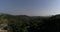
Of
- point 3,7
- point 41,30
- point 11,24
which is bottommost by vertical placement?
point 41,30

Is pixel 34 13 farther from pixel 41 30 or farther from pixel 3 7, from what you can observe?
pixel 3 7

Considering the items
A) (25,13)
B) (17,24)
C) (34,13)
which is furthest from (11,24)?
(34,13)

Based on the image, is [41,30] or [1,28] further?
[41,30]

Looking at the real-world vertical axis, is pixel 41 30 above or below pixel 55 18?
below

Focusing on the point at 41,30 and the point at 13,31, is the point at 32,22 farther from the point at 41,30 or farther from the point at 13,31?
the point at 13,31

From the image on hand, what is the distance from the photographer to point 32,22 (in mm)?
4566

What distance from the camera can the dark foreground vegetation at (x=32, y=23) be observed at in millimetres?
4324

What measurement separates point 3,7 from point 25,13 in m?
0.83

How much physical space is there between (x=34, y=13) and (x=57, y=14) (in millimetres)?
858

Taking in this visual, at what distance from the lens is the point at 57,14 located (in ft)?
14.8

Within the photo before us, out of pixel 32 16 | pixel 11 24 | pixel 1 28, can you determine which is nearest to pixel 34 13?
pixel 32 16

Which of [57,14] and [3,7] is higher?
[3,7]

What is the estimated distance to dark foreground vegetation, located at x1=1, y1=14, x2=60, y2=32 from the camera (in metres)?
4.32

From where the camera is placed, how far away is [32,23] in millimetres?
4566
